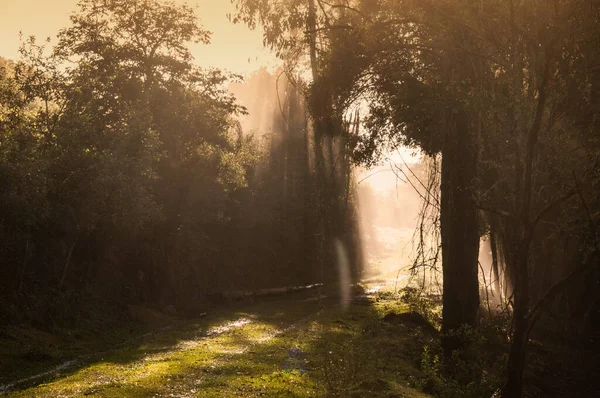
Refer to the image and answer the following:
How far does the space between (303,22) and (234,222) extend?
107 ft

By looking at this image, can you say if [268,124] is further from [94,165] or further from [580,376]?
[580,376]

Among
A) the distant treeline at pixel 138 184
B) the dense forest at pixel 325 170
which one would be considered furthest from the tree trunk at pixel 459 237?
the distant treeline at pixel 138 184

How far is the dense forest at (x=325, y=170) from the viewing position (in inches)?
521

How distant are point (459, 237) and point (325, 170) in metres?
14.5

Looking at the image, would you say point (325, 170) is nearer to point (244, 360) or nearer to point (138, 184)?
point (138, 184)

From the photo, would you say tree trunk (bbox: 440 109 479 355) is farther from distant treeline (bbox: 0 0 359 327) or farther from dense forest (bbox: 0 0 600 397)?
distant treeline (bbox: 0 0 359 327)

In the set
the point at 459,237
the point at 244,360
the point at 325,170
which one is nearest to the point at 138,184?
the point at 325,170

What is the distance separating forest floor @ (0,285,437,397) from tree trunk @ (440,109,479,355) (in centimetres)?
146

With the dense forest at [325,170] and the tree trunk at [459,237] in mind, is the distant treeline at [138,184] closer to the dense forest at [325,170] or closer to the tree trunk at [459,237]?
the dense forest at [325,170]

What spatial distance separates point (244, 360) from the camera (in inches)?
→ 798

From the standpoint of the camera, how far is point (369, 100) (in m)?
22.2

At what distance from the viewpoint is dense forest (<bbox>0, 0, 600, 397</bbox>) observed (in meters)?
13.2

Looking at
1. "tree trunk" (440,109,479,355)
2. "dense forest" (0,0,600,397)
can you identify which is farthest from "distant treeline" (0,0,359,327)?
"tree trunk" (440,109,479,355)

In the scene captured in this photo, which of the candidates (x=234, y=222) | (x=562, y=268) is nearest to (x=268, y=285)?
(x=234, y=222)
